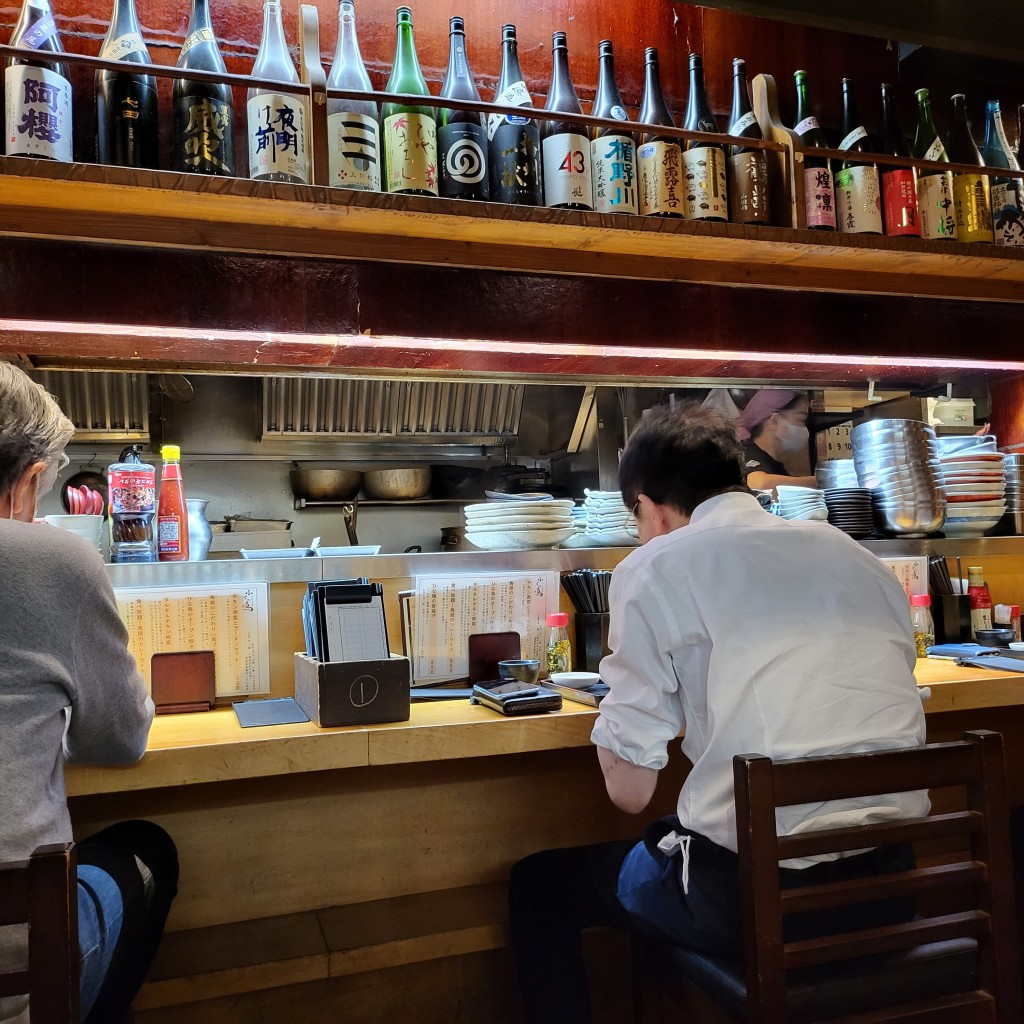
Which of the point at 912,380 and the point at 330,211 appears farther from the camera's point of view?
the point at 912,380

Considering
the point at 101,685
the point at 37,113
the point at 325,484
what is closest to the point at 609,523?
the point at 101,685

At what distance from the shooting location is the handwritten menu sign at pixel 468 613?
7.30 feet

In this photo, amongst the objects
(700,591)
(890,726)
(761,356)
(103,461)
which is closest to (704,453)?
(700,591)

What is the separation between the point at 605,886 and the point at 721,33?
2456mm

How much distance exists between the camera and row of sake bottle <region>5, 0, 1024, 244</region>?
177 centimetres

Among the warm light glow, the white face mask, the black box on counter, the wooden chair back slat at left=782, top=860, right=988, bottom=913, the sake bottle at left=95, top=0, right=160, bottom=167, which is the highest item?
the sake bottle at left=95, top=0, right=160, bottom=167

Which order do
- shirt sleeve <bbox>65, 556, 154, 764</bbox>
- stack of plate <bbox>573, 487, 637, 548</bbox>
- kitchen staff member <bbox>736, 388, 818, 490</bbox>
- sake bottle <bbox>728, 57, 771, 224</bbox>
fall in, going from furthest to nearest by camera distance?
kitchen staff member <bbox>736, 388, 818, 490</bbox>, stack of plate <bbox>573, 487, 637, 548</bbox>, sake bottle <bbox>728, 57, 771, 224</bbox>, shirt sleeve <bbox>65, 556, 154, 764</bbox>

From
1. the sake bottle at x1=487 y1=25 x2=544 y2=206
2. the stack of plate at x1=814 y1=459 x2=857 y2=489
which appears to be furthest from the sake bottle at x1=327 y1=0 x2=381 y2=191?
the stack of plate at x1=814 y1=459 x2=857 y2=489

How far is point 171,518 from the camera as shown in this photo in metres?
2.13

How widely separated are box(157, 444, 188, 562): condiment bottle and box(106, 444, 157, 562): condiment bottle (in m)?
0.04

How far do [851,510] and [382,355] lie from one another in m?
1.54

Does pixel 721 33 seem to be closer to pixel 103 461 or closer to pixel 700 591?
pixel 700 591

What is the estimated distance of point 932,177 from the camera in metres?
2.33

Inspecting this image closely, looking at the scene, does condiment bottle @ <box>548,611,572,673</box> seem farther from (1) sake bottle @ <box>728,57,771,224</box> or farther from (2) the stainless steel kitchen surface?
(2) the stainless steel kitchen surface
